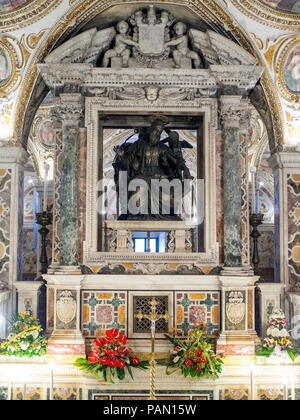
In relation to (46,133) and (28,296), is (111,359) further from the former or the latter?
(46,133)

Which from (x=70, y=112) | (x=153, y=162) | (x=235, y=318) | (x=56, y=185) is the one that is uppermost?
(x=70, y=112)

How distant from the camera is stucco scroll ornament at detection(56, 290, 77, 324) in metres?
7.23

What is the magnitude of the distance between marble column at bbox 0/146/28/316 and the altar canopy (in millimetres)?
23

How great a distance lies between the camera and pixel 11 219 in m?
8.14

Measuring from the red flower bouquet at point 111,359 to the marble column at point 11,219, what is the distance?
1.96 m

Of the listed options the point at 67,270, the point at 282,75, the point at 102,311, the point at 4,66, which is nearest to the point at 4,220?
the point at 67,270

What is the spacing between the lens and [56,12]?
769 centimetres

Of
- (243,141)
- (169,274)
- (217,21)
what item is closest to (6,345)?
(169,274)

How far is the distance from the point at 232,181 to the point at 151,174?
134 centimetres

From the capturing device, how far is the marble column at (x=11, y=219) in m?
8.02

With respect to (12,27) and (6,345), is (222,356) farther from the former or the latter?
(12,27)

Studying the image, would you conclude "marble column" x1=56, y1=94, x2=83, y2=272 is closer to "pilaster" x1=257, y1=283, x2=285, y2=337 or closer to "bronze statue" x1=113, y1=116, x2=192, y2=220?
"bronze statue" x1=113, y1=116, x2=192, y2=220

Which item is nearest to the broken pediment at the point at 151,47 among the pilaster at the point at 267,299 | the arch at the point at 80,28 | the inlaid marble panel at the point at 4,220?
the arch at the point at 80,28

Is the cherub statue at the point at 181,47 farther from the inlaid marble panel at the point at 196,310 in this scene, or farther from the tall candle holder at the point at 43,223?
the inlaid marble panel at the point at 196,310
